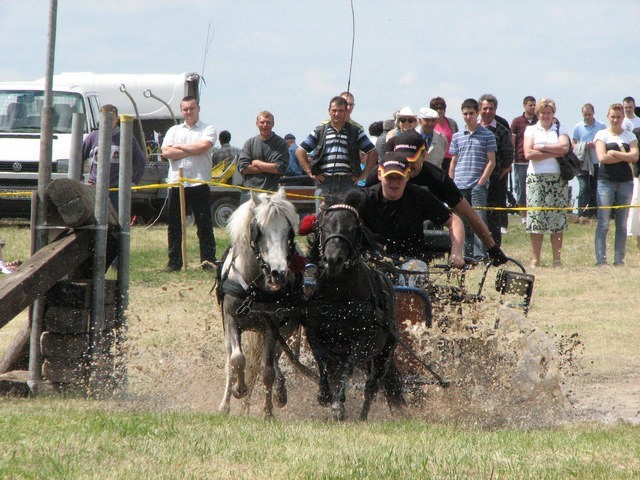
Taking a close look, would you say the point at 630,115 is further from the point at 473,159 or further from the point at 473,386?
the point at 473,386

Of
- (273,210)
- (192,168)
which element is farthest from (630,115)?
(273,210)

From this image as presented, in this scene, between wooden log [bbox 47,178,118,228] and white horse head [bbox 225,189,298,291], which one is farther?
wooden log [bbox 47,178,118,228]

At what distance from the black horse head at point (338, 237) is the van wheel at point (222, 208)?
45.3 feet

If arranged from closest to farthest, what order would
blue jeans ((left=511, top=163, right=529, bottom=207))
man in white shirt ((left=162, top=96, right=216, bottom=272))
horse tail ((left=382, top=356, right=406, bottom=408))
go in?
horse tail ((left=382, top=356, right=406, bottom=408)) < man in white shirt ((left=162, top=96, right=216, bottom=272)) < blue jeans ((left=511, top=163, right=529, bottom=207))

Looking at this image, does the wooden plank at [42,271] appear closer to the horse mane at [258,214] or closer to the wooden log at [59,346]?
the wooden log at [59,346]

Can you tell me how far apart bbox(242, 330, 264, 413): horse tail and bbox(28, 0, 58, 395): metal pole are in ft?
4.94

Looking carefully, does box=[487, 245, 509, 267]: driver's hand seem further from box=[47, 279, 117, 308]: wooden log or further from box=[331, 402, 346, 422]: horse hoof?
box=[47, 279, 117, 308]: wooden log

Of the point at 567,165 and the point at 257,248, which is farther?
the point at 567,165

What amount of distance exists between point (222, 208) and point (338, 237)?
14.2 metres

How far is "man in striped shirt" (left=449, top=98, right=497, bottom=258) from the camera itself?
14593mm

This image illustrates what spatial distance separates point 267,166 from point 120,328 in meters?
6.52

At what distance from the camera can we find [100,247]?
8.35 metres

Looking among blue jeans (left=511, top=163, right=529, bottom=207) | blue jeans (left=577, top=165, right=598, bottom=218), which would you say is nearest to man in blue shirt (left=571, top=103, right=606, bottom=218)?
blue jeans (left=577, top=165, right=598, bottom=218)

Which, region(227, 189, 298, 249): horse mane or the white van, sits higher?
the white van
